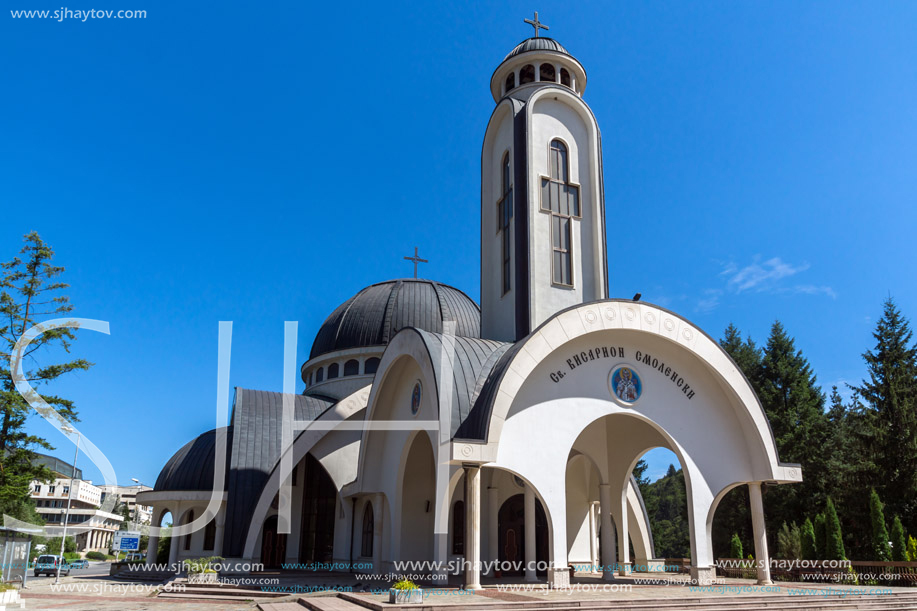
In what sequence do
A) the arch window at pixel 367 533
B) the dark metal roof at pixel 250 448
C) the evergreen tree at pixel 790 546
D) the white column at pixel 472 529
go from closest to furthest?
the white column at pixel 472 529 < the arch window at pixel 367 533 < the dark metal roof at pixel 250 448 < the evergreen tree at pixel 790 546

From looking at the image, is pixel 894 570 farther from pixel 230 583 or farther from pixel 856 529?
pixel 230 583

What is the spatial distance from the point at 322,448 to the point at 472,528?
9310 mm

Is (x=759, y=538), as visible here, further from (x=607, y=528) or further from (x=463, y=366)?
(x=463, y=366)

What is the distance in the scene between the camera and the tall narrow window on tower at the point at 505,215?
61.3 ft

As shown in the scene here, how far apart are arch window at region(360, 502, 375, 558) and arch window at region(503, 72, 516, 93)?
13300 millimetres

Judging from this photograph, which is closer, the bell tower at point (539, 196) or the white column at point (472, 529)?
the white column at point (472, 529)

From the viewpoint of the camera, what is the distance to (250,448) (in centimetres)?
2144

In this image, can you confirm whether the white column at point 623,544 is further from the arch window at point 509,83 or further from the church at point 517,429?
the arch window at point 509,83

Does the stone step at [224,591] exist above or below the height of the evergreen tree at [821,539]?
below

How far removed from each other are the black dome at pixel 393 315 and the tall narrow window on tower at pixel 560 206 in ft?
26.7

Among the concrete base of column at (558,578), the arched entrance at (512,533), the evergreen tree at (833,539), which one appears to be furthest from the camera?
the evergreen tree at (833,539)

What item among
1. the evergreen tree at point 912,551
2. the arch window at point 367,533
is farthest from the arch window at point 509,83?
the evergreen tree at point 912,551

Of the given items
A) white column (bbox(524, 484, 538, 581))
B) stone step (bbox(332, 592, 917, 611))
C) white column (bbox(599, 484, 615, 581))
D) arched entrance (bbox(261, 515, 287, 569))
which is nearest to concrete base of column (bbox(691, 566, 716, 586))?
stone step (bbox(332, 592, 917, 611))

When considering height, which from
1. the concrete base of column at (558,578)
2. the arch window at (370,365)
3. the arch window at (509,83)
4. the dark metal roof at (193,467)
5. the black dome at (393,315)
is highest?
the arch window at (509,83)
